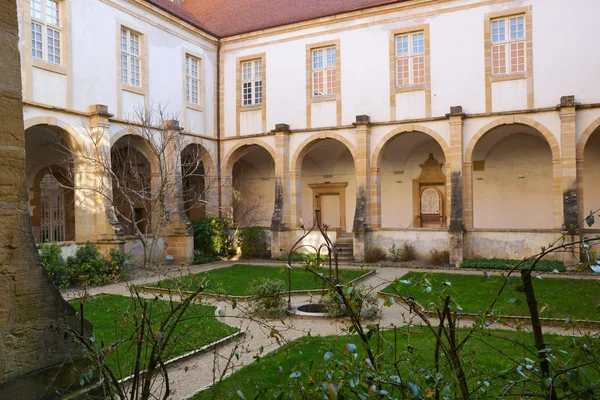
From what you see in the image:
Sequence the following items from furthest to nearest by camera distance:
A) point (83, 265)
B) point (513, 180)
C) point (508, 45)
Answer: point (513, 180)
point (508, 45)
point (83, 265)

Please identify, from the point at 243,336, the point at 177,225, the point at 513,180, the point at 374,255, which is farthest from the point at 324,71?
the point at 243,336

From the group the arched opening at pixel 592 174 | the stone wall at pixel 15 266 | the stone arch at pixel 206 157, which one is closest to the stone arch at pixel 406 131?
the arched opening at pixel 592 174

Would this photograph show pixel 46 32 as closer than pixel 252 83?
Yes

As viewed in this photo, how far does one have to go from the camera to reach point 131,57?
1391 centimetres

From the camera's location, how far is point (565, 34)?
42.1 ft

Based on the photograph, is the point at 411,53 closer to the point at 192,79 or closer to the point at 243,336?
the point at 192,79

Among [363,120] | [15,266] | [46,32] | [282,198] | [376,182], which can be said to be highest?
[46,32]

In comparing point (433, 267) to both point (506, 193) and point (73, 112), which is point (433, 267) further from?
point (73, 112)

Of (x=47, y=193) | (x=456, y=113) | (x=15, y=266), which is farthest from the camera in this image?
(x=47, y=193)

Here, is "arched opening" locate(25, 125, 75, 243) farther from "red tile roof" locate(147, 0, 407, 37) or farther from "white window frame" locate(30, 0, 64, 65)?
"red tile roof" locate(147, 0, 407, 37)

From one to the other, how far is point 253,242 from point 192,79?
5.86m

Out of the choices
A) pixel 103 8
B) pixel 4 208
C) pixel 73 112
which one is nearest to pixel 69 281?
pixel 73 112

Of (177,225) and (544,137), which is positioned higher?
(544,137)

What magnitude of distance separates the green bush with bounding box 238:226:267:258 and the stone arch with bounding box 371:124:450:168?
14.6 feet
